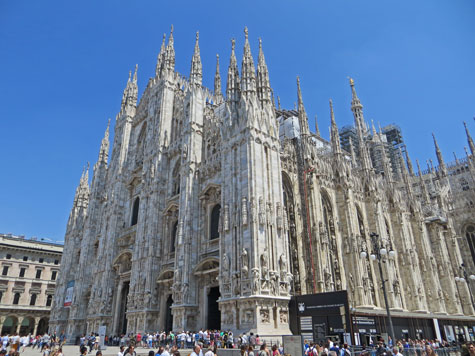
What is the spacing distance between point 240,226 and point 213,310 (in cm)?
729

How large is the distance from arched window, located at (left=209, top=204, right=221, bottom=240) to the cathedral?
9 centimetres

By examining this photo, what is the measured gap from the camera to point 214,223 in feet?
89.2

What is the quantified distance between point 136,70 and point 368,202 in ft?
121

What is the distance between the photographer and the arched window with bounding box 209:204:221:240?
26.8m

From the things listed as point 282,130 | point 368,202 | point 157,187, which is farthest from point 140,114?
point 368,202

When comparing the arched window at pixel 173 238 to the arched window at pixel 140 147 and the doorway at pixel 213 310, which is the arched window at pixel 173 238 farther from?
the arched window at pixel 140 147

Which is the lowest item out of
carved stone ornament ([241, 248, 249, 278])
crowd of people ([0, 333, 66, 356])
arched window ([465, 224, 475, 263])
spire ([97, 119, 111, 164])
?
crowd of people ([0, 333, 66, 356])

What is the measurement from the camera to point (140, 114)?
144 feet

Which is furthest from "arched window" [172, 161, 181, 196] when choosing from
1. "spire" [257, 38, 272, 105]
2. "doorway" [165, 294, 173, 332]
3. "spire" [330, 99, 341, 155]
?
"spire" [330, 99, 341, 155]

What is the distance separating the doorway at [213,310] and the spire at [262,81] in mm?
14841

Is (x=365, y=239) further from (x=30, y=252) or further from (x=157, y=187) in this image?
(x=30, y=252)

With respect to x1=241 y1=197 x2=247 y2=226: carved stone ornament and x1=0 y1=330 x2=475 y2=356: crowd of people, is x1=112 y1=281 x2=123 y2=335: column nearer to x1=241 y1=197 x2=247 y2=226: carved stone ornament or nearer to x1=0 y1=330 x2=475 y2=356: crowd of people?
x1=0 y1=330 x2=475 y2=356: crowd of people

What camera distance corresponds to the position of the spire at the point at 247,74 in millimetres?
26420

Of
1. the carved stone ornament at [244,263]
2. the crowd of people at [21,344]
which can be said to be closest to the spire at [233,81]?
the carved stone ornament at [244,263]
